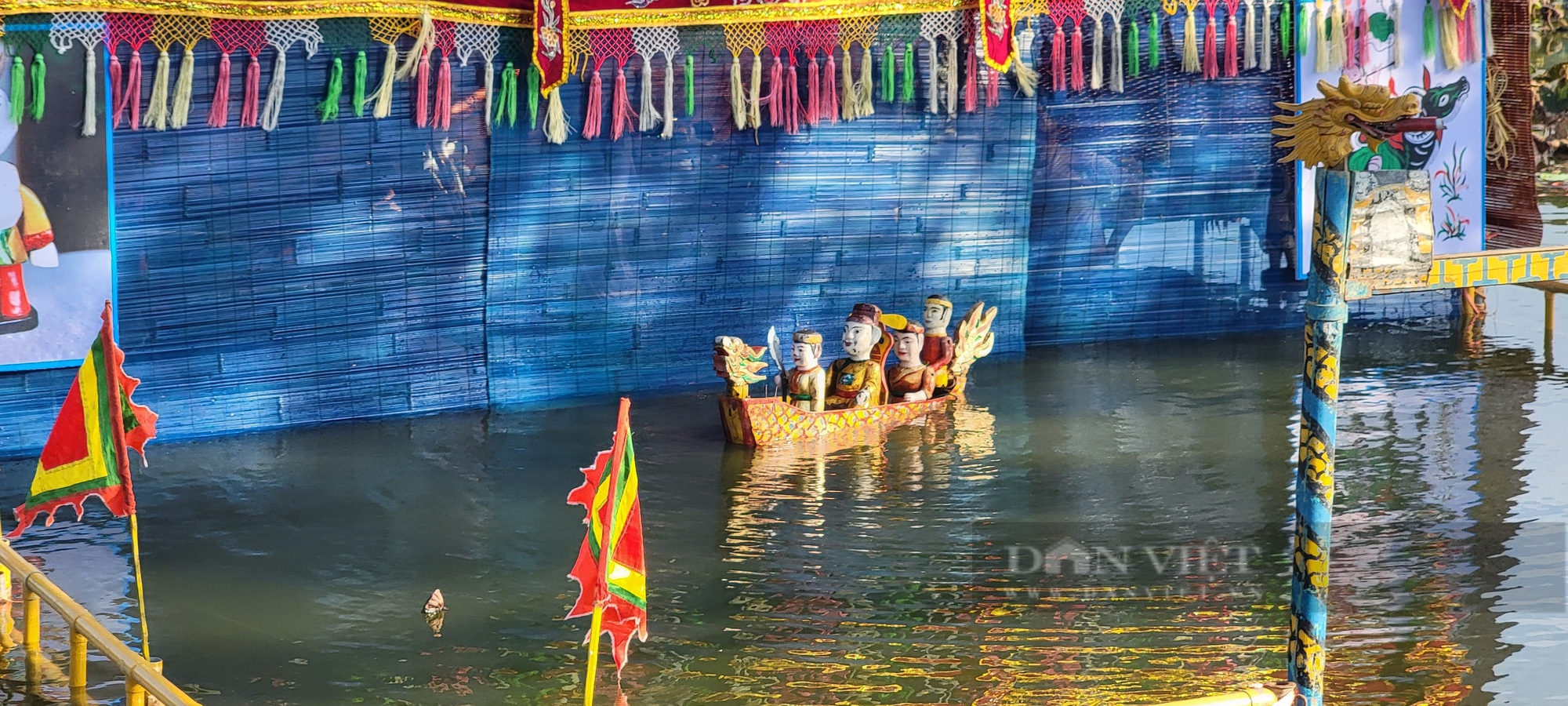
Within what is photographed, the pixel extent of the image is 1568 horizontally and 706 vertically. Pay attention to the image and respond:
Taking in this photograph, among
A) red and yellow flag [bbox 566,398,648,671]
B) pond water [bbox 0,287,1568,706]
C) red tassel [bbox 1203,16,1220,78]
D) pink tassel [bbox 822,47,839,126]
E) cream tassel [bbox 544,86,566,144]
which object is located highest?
red tassel [bbox 1203,16,1220,78]

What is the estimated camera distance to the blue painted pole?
545cm

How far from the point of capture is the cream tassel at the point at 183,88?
9445 millimetres

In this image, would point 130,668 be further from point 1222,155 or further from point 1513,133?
point 1513,133

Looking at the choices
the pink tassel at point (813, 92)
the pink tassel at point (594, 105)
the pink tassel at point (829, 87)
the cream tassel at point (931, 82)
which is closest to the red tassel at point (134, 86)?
the pink tassel at point (594, 105)

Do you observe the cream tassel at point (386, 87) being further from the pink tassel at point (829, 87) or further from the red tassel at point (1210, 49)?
the red tassel at point (1210, 49)

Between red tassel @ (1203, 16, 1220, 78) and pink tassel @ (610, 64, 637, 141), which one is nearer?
pink tassel @ (610, 64, 637, 141)

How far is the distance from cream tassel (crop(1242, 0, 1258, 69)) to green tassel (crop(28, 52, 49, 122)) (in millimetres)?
7493

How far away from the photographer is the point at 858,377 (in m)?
10.2

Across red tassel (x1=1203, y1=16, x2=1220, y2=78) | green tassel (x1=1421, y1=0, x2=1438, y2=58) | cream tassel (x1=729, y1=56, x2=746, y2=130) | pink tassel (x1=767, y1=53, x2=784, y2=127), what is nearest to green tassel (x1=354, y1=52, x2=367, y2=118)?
cream tassel (x1=729, y1=56, x2=746, y2=130)

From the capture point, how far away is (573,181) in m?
10.7

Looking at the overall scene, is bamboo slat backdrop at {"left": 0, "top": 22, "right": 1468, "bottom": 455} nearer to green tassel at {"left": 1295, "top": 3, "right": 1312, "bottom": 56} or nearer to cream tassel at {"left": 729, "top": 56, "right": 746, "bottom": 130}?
cream tassel at {"left": 729, "top": 56, "right": 746, "bottom": 130}

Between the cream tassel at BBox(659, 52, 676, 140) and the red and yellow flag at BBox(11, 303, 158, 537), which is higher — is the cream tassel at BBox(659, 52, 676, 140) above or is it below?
above

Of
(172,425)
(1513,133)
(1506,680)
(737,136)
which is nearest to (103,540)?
(172,425)

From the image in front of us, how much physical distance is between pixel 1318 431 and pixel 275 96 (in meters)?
6.39
